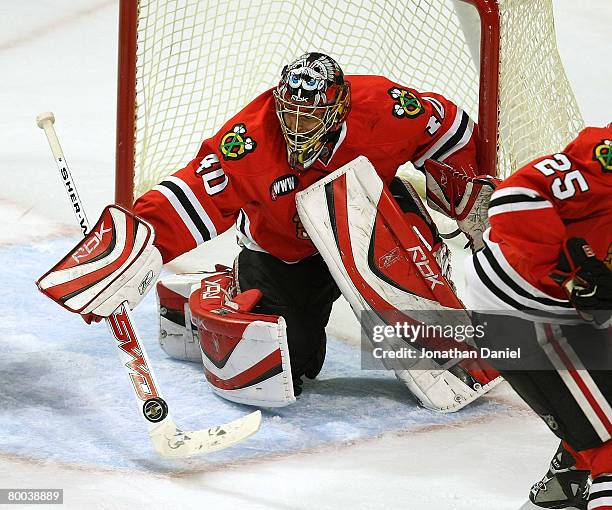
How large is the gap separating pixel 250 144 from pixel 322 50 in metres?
1.30

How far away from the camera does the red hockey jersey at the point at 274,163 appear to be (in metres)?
2.79

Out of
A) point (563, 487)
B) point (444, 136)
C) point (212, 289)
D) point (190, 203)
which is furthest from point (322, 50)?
point (563, 487)

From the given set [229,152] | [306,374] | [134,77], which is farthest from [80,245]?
[134,77]

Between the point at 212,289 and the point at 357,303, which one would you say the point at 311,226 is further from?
the point at 212,289

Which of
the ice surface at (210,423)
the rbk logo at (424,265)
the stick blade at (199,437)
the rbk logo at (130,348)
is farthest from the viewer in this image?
the rbk logo at (424,265)

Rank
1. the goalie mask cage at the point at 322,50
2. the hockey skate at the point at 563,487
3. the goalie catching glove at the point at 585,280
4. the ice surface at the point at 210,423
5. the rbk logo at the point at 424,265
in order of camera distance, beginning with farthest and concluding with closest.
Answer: the goalie mask cage at the point at 322,50
the rbk logo at the point at 424,265
the ice surface at the point at 210,423
the hockey skate at the point at 563,487
the goalie catching glove at the point at 585,280

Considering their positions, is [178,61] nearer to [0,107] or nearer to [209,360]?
[209,360]

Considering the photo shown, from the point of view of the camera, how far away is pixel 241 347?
111 inches

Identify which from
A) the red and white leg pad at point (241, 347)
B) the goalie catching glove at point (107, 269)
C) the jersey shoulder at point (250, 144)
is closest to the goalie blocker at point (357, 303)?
the red and white leg pad at point (241, 347)

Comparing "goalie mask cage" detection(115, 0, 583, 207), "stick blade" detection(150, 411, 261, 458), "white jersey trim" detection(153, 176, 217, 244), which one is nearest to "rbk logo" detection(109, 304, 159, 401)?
"stick blade" detection(150, 411, 261, 458)

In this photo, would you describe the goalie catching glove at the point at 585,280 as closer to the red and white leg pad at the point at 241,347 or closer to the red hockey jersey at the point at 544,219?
the red hockey jersey at the point at 544,219

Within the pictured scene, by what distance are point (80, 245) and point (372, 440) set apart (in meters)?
0.78

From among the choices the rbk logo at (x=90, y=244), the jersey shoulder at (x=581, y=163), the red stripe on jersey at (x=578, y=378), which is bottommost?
the red stripe on jersey at (x=578, y=378)

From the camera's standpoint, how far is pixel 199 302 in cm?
296
